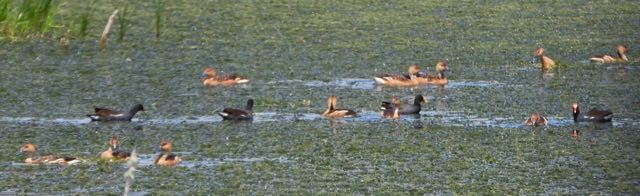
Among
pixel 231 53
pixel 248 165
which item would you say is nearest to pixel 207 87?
pixel 231 53

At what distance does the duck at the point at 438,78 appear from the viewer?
539 inches

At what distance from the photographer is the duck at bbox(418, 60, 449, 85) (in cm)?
1370

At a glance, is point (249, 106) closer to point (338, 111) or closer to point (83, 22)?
point (338, 111)

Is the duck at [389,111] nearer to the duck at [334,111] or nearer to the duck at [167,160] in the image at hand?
the duck at [334,111]

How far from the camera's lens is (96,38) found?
1587cm

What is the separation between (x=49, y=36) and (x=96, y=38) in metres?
0.52

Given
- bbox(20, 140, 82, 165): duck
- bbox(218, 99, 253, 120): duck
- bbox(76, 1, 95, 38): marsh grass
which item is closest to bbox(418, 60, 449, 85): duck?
bbox(218, 99, 253, 120): duck

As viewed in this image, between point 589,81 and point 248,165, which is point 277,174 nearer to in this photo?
point 248,165

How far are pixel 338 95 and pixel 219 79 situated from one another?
46.5 inches

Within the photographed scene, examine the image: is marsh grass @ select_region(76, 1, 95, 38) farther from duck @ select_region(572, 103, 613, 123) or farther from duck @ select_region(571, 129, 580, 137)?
duck @ select_region(571, 129, 580, 137)

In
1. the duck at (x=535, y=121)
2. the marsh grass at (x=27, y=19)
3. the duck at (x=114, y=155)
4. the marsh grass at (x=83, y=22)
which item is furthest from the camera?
the marsh grass at (x=83, y=22)

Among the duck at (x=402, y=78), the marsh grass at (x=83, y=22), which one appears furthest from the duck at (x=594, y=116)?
the marsh grass at (x=83, y=22)

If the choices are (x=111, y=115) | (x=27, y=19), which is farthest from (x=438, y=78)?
(x=27, y=19)

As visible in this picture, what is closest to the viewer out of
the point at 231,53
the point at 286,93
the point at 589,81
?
the point at 286,93
